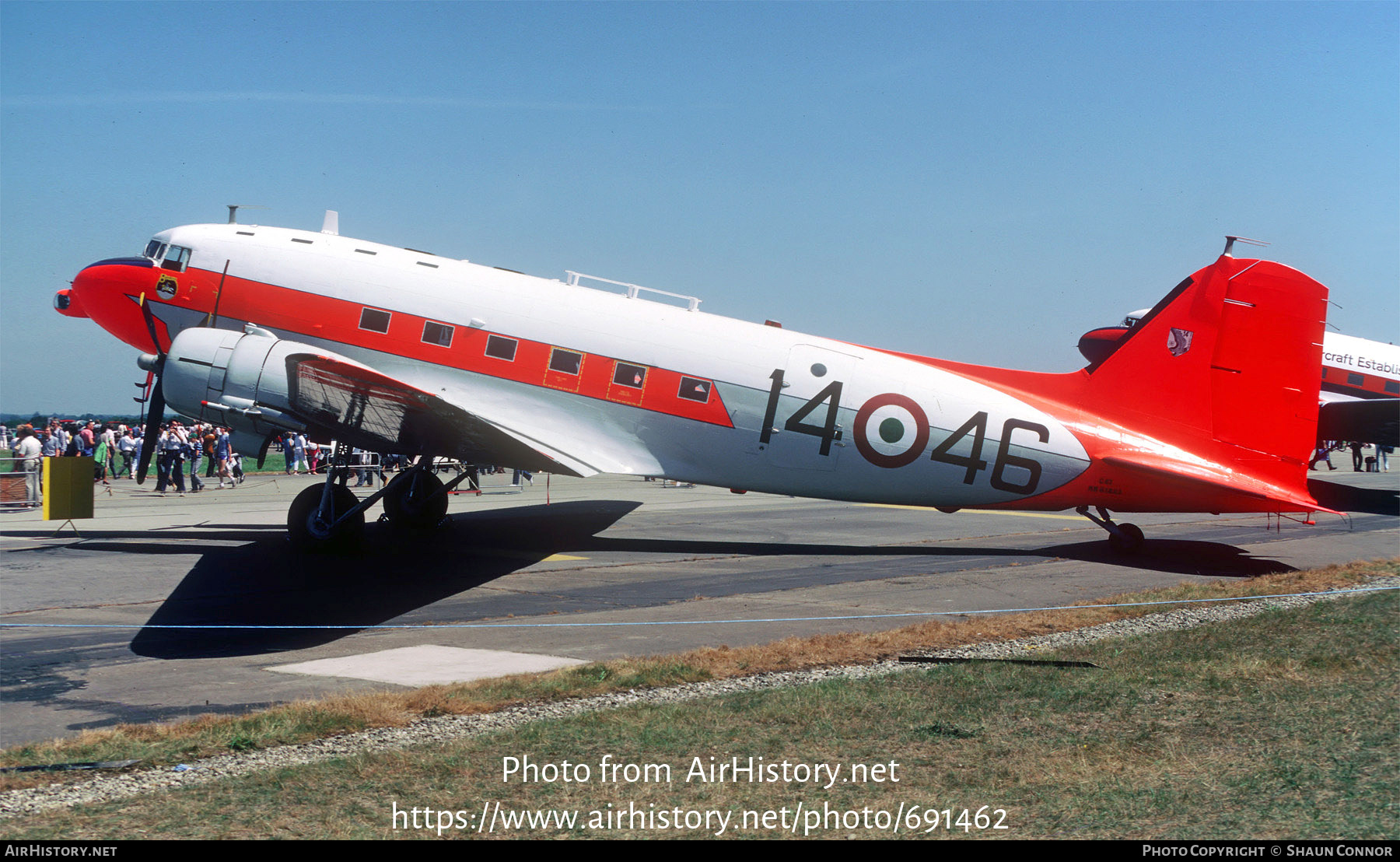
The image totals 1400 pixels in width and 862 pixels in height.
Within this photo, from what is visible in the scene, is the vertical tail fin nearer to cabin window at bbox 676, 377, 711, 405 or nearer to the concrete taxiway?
the concrete taxiway

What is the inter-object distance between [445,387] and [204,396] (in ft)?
11.8

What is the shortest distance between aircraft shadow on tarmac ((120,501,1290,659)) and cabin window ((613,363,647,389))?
121 inches

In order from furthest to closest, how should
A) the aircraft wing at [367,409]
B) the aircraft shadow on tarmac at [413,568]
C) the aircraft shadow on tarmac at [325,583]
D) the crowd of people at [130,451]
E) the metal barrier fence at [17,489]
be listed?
1. the crowd of people at [130,451]
2. the metal barrier fence at [17,489]
3. the aircraft wing at [367,409]
4. the aircraft shadow on tarmac at [413,568]
5. the aircraft shadow on tarmac at [325,583]

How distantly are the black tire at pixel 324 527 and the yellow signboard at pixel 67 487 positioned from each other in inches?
180

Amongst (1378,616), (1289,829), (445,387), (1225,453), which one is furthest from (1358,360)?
(1289,829)

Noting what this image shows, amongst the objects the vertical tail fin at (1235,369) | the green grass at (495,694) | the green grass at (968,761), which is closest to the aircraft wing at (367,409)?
the green grass at (495,694)

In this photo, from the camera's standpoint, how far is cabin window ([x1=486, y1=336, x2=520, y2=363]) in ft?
51.5

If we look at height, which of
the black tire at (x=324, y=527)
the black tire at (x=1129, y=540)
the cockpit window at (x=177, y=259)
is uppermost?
the cockpit window at (x=177, y=259)

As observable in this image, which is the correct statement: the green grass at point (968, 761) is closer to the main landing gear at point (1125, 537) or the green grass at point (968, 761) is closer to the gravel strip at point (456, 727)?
the gravel strip at point (456, 727)

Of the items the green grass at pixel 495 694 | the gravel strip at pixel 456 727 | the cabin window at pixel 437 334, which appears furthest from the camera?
the cabin window at pixel 437 334

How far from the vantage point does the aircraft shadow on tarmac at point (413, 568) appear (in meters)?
10.6

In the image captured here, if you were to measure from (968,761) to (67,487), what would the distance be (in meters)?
16.6

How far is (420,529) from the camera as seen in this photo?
59.6 feet
